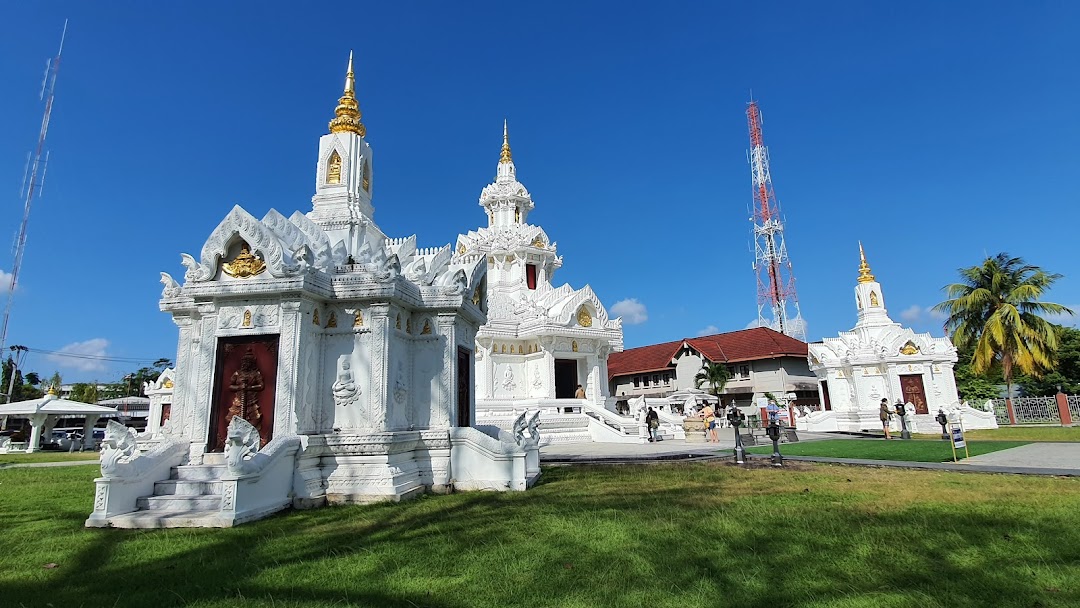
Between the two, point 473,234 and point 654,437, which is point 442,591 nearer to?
point 654,437

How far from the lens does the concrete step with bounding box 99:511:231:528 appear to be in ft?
24.3

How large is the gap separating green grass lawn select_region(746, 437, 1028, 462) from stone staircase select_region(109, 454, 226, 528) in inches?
582

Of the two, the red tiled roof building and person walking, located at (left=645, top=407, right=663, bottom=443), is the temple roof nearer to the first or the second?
the red tiled roof building

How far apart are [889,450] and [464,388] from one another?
13.4 m

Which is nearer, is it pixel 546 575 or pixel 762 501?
pixel 546 575

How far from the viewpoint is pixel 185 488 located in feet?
28.0

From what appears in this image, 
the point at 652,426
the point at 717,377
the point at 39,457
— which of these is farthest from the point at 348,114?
the point at 717,377

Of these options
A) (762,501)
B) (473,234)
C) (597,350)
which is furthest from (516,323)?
(762,501)

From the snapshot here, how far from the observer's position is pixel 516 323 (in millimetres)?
27016

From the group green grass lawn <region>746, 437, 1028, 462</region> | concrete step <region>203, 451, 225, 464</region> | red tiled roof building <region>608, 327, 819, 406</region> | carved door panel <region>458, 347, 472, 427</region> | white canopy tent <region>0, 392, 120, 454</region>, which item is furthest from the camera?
red tiled roof building <region>608, 327, 819, 406</region>

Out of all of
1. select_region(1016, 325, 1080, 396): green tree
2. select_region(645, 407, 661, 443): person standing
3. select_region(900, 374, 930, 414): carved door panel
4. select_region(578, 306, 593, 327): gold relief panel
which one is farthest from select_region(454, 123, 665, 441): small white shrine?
select_region(1016, 325, 1080, 396): green tree

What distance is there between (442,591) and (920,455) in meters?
15.5

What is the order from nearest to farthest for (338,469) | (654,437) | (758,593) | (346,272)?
(758,593) < (338,469) < (346,272) < (654,437)

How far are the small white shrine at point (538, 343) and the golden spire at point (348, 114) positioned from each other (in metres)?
12.7
